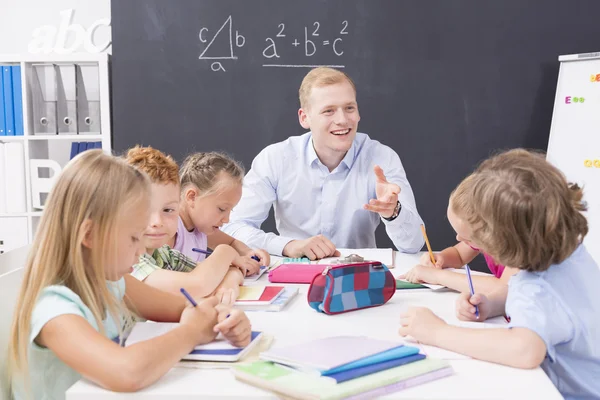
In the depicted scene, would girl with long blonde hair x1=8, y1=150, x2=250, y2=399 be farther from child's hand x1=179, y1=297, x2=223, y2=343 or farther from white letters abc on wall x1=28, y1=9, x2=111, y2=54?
white letters abc on wall x1=28, y1=9, x2=111, y2=54

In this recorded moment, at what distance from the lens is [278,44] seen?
375cm

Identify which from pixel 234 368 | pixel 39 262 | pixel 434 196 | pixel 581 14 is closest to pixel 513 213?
pixel 234 368

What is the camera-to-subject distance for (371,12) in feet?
12.2

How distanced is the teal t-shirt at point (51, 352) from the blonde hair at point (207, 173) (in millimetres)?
766

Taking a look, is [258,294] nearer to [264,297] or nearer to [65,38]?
[264,297]

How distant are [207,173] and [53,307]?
0.95 m

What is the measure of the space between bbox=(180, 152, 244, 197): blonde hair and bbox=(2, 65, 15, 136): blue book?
2.19m

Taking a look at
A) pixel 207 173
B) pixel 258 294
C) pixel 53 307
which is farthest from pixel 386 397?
pixel 207 173

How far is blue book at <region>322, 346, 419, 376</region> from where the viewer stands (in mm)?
1049

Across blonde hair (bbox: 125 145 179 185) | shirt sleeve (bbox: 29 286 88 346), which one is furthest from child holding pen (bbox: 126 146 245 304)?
shirt sleeve (bbox: 29 286 88 346)

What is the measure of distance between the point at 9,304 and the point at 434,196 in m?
2.82

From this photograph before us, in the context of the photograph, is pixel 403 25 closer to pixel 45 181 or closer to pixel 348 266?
pixel 45 181

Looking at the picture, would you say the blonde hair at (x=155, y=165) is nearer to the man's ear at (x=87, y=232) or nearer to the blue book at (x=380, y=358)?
the man's ear at (x=87, y=232)

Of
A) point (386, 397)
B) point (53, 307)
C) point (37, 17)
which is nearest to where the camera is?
point (386, 397)
